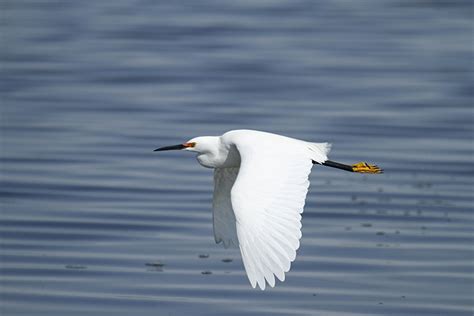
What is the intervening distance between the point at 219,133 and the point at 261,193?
6126 millimetres

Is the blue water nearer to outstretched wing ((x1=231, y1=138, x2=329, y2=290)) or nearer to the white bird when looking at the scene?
the white bird

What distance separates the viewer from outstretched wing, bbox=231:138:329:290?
4.91m

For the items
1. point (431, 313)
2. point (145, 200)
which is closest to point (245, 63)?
point (145, 200)

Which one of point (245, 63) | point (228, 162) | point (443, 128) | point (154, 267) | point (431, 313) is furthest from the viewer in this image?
point (245, 63)

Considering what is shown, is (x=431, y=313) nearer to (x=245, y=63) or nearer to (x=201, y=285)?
(x=201, y=285)

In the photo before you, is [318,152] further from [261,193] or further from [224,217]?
[261,193]

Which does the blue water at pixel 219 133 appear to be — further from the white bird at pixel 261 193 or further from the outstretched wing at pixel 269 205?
the outstretched wing at pixel 269 205

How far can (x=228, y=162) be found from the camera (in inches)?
253

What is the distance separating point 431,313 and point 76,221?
3007 mm

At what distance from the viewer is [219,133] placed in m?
11.5

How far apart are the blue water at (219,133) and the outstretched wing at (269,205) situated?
1903 mm

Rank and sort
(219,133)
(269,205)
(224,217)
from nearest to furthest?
(269,205), (224,217), (219,133)

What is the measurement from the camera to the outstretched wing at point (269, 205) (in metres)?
4.91

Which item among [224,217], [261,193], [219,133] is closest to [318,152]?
[224,217]
